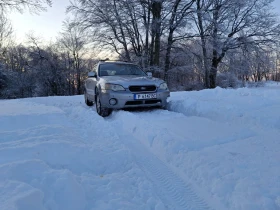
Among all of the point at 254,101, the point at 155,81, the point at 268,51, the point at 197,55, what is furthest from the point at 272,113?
the point at 268,51

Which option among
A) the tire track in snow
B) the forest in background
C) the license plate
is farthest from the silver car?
the forest in background

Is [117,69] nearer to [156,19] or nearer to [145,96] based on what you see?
[145,96]

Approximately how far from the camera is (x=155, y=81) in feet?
20.1

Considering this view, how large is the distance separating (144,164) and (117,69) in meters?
4.48

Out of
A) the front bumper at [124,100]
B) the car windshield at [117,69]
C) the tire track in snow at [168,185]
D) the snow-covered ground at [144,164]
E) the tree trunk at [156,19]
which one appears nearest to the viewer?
the snow-covered ground at [144,164]

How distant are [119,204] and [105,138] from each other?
2.09m

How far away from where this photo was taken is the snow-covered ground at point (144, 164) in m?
2.02

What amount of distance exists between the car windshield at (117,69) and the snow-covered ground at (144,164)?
2.50 m

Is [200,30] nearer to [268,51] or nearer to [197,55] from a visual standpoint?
[197,55]

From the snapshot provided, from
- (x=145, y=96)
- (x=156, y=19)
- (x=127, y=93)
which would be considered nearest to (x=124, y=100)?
(x=127, y=93)

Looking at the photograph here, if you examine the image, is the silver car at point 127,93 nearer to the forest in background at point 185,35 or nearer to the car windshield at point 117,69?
the car windshield at point 117,69

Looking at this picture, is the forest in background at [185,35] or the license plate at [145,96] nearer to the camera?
the license plate at [145,96]

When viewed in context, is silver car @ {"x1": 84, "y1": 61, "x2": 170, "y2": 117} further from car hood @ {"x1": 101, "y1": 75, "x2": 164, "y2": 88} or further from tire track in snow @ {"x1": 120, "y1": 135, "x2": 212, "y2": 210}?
tire track in snow @ {"x1": 120, "y1": 135, "x2": 212, "y2": 210}

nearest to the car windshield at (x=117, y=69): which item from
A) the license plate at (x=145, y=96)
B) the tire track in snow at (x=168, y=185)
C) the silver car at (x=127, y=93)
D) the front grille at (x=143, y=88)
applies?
the silver car at (x=127, y=93)
